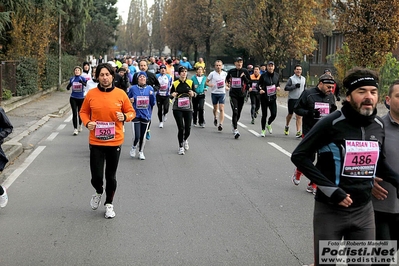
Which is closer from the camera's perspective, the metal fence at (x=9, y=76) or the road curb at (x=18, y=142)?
the road curb at (x=18, y=142)

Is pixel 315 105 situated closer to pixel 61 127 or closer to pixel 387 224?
pixel 387 224

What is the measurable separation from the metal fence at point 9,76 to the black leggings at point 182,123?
10.9m

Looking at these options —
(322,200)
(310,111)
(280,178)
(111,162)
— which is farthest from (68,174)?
(322,200)

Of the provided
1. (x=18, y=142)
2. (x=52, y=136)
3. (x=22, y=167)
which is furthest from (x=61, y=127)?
(x=22, y=167)

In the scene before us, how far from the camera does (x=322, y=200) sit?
11.9ft

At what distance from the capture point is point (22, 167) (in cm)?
951

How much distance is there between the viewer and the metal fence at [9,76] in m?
19.8

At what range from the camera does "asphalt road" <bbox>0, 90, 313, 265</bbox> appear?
205 inches

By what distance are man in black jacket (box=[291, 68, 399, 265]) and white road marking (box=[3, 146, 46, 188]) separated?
5.84m

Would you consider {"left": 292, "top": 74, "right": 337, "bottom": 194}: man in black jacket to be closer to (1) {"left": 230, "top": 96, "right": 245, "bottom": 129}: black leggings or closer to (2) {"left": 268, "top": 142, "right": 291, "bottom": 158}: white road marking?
(2) {"left": 268, "top": 142, "right": 291, "bottom": 158}: white road marking

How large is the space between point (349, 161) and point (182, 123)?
24.8 ft

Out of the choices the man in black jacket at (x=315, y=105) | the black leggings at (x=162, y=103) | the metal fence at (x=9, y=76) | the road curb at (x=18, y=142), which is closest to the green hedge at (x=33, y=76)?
the metal fence at (x=9, y=76)

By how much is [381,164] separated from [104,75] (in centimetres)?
356

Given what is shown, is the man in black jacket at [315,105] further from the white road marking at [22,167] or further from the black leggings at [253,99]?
the black leggings at [253,99]
